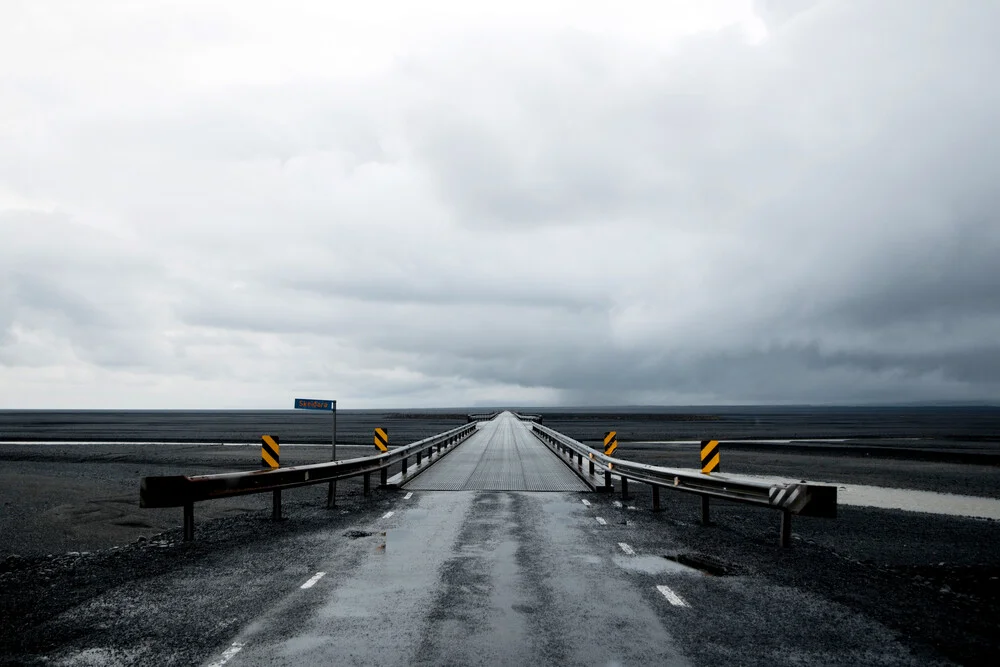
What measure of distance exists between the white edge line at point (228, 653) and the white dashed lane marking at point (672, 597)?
447 cm

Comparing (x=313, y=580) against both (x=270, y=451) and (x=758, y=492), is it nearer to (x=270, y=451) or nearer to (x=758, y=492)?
(x=758, y=492)

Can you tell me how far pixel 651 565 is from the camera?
9555 mm

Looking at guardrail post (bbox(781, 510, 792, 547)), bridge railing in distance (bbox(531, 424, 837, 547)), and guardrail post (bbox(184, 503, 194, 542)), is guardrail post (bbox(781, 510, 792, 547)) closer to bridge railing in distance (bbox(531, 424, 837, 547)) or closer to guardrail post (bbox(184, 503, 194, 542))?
bridge railing in distance (bbox(531, 424, 837, 547))

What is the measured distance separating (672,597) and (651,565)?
5.88 feet

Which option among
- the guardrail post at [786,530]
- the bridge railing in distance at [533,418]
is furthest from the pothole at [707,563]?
the bridge railing in distance at [533,418]

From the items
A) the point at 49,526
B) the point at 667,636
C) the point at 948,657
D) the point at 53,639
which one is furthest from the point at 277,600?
the point at 49,526

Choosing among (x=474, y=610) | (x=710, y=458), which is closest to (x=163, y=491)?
(x=474, y=610)

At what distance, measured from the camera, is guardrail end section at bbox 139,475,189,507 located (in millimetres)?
10758

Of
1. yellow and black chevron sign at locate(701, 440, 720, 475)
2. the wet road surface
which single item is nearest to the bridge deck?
yellow and black chevron sign at locate(701, 440, 720, 475)

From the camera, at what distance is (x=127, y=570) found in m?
9.31

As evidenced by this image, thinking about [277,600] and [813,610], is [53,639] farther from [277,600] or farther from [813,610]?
[813,610]

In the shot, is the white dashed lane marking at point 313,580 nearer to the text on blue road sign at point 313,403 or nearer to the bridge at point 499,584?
the bridge at point 499,584

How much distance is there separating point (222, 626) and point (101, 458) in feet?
102

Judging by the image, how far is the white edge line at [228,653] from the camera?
5644 mm
